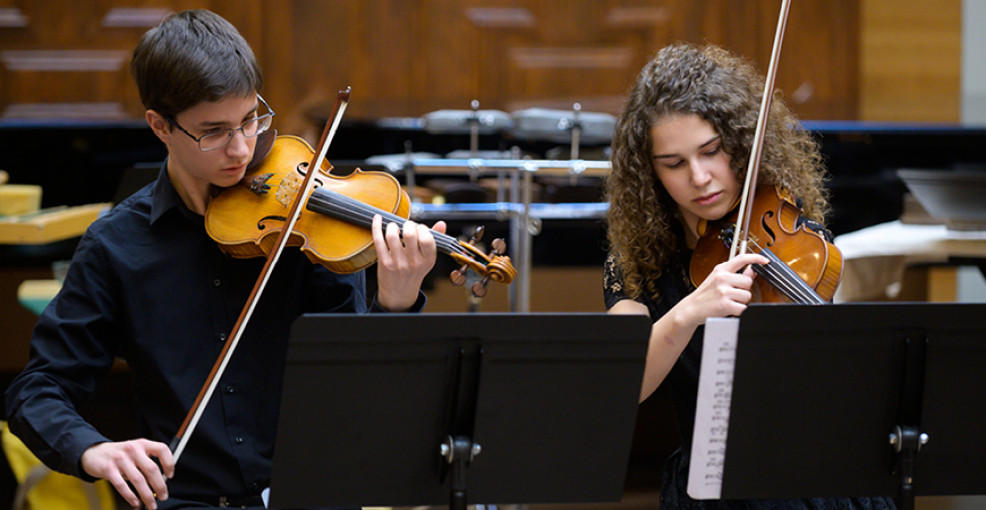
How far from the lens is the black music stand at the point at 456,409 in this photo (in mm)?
1142

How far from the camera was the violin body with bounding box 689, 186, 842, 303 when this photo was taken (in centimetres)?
131

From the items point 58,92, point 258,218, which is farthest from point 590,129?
point 58,92

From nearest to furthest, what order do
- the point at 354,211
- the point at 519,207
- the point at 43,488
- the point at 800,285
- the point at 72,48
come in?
the point at 800,285, the point at 354,211, the point at 43,488, the point at 519,207, the point at 72,48

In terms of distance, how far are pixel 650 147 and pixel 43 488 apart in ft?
5.50

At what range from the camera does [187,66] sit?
133 centimetres

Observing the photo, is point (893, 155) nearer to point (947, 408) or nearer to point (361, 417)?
point (947, 408)

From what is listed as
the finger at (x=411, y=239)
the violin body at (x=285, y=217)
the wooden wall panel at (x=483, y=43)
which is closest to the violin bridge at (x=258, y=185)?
the violin body at (x=285, y=217)

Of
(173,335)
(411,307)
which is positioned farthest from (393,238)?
(173,335)

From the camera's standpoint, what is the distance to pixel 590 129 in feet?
8.88

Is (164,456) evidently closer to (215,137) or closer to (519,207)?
(215,137)

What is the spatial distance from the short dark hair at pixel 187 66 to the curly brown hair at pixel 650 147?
1.89 ft

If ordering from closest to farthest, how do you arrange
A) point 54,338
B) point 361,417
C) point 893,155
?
point 361,417
point 54,338
point 893,155

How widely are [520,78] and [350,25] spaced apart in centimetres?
79

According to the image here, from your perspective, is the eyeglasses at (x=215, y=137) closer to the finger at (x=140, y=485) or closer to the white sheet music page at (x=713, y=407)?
the finger at (x=140, y=485)
